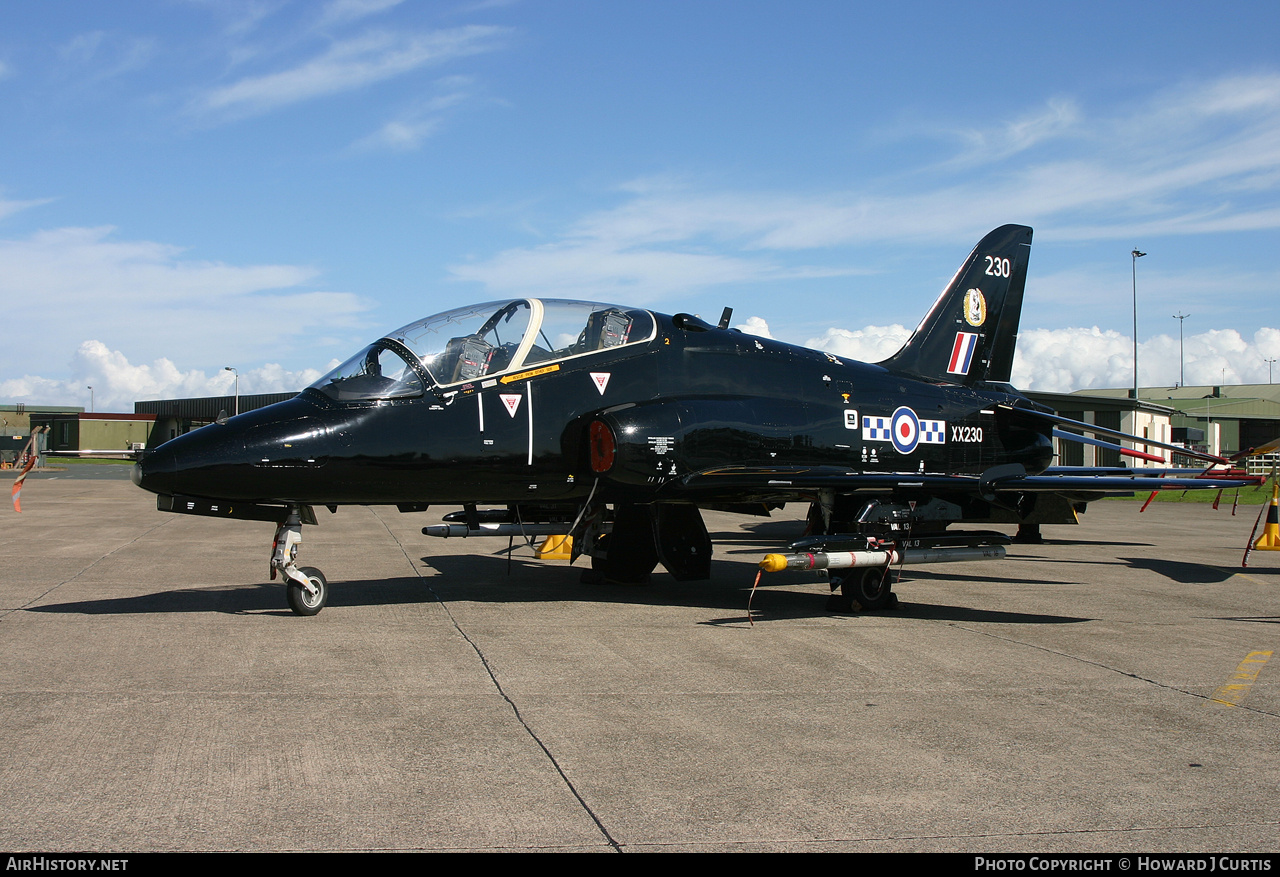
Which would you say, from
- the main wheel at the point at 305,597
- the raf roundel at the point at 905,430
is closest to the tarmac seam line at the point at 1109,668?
the raf roundel at the point at 905,430

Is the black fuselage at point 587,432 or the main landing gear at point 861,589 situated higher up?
the black fuselage at point 587,432

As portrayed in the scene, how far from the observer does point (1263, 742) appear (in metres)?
5.33

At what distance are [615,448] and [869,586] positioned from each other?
3157mm

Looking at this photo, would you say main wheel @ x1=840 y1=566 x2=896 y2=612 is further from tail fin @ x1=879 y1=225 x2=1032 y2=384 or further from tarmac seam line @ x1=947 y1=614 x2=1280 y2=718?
tail fin @ x1=879 y1=225 x2=1032 y2=384

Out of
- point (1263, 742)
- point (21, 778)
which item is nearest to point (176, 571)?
point (21, 778)

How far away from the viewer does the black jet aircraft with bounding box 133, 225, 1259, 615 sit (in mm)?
8641

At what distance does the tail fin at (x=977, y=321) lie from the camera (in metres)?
13.9

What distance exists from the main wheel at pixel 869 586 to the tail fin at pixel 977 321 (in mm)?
4279

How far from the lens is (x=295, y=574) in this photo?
8969 millimetres

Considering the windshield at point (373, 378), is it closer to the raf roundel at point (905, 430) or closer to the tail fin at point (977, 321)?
the raf roundel at point (905, 430)

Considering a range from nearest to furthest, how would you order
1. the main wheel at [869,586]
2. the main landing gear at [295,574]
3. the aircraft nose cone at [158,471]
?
the aircraft nose cone at [158,471]
the main landing gear at [295,574]
the main wheel at [869,586]

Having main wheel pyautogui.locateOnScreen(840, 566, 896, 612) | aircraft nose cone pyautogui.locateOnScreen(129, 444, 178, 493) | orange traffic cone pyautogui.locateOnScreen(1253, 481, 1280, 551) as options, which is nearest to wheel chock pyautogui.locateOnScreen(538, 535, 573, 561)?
main wheel pyautogui.locateOnScreen(840, 566, 896, 612)

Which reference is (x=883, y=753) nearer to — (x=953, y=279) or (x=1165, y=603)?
(x=1165, y=603)

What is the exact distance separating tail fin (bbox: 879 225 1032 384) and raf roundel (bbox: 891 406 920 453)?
1.67 metres
